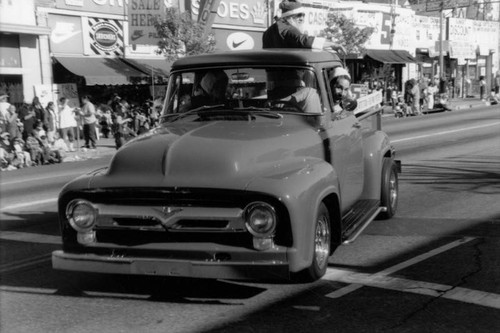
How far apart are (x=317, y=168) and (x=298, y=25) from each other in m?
2.60

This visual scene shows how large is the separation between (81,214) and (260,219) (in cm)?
137

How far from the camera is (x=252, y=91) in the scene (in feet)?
19.7

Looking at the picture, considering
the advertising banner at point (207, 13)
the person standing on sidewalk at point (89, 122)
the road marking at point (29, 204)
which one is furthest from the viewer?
the advertising banner at point (207, 13)

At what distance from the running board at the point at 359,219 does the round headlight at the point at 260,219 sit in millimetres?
1285

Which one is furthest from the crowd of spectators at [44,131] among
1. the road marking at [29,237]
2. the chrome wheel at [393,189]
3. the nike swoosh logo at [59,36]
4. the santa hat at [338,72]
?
the santa hat at [338,72]

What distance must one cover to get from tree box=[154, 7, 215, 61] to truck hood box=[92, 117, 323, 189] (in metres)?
18.9

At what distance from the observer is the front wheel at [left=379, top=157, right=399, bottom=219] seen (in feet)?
25.0

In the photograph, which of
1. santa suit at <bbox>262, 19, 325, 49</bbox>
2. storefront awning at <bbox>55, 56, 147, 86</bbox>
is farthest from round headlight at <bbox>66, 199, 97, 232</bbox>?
storefront awning at <bbox>55, 56, 147, 86</bbox>

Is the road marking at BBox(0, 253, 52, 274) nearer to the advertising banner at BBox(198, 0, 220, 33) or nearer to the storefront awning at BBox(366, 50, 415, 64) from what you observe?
the advertising banner at BBox(198, 0, 220, 33)

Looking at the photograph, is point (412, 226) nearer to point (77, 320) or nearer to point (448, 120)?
point (77, 320)

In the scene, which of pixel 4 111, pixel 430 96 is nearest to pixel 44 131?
pixel 4 111

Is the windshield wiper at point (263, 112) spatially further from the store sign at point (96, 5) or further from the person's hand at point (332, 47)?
the store sign at point (96, 5)

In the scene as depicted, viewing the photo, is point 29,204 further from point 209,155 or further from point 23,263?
point 209,155

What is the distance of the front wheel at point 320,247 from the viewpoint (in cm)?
496
